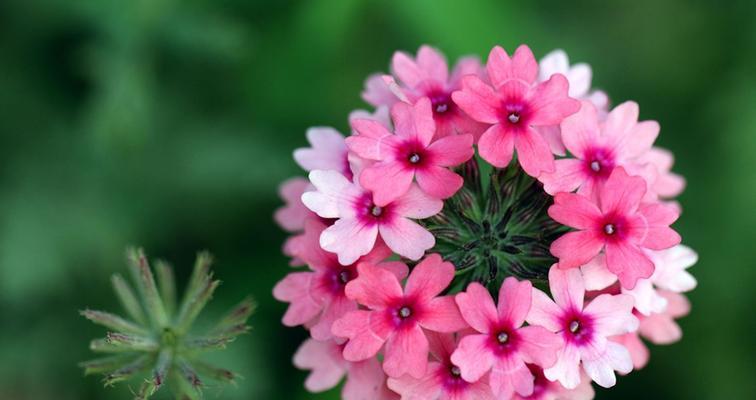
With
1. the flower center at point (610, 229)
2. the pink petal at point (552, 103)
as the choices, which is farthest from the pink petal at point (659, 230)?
the pink petal at point (552, 103)

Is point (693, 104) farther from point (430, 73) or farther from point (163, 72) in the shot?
point (163, 72)

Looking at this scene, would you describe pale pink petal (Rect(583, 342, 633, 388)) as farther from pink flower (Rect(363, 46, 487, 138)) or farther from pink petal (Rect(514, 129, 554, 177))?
pink flower (Rect(363, 46, 487, 138))

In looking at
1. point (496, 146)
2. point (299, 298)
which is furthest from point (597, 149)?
point (299, 298)

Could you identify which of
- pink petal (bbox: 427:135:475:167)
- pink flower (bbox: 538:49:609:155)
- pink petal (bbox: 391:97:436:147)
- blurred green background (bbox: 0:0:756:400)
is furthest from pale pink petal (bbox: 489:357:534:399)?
blurred green background (bbox: 0:0:756:400)

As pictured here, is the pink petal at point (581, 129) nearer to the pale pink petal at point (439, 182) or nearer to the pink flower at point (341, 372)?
the pale pink petal at point (439, 182)

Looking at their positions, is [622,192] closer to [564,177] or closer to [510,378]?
[564,177]
